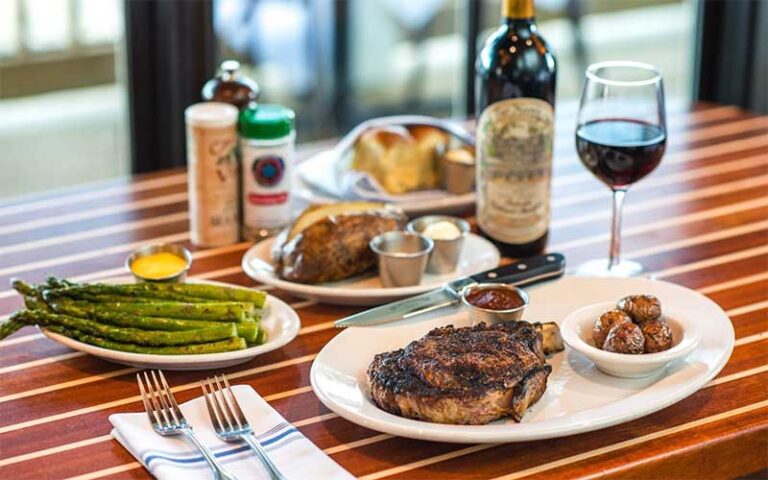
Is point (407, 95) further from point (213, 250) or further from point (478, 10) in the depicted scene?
point (213, 250)

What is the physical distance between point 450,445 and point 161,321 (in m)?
0.40

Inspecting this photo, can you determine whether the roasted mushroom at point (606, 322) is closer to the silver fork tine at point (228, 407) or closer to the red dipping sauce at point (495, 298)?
the red dipping sauce at point (495, 298)

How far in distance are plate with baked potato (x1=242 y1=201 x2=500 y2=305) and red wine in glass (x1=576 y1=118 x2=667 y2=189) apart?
20cm

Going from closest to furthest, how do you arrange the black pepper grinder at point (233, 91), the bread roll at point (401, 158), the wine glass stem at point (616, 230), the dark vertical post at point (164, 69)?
1. the wine glass stem at point (616, 230)
2. the black pepper grinder at point (233, 91)
3. the bread roll at point (401, 158)
4. the dark vertical post at point (164, 69)

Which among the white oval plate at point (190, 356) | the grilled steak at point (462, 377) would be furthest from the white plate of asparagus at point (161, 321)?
the grilled steak at point (462, 377)

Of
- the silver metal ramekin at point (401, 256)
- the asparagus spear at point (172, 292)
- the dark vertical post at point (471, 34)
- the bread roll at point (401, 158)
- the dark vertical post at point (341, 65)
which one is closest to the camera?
the asparagus spear at point (172, 292)

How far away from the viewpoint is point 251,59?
3.40m

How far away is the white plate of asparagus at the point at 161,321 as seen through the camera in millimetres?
1462

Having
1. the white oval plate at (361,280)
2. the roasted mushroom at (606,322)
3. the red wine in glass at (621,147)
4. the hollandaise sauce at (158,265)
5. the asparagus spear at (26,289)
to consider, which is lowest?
the white oval plate at (361,280)

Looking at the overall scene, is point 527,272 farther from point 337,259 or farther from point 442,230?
point 337,259

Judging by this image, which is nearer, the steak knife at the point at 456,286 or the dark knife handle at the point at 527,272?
the steak knife at the point at 456,286

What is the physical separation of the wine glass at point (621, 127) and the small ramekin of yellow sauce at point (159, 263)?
0.58 meters

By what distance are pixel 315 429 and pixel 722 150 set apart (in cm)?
127

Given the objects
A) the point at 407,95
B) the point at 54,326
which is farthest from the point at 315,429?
the point at 407,95
